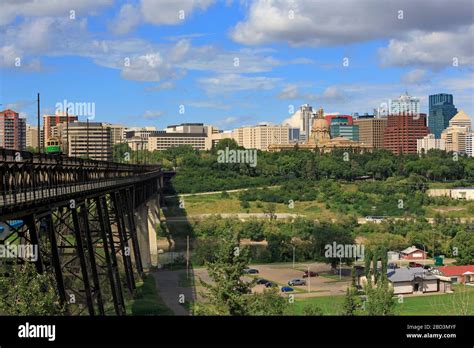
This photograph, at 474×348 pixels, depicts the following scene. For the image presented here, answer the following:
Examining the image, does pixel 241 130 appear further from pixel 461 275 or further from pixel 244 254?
pixel 244 254

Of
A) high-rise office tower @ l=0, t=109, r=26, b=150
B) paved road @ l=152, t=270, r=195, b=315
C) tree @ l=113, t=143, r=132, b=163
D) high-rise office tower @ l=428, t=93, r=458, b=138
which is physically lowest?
paved road @ l=152, t=270, r=195, b=315

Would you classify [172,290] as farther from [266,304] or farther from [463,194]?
[463,194]

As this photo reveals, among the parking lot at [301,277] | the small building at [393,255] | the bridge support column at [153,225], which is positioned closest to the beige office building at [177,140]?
the bridge support column at [153,225]

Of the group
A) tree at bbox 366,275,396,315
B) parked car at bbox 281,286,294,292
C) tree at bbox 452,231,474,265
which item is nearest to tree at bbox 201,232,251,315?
tree at bbox 366,275,396,315

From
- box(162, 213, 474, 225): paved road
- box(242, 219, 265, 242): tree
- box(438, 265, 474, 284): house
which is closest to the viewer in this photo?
box(438, 265, 474, 284): house

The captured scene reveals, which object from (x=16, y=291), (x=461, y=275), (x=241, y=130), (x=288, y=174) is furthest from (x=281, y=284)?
(x=241, y=130)

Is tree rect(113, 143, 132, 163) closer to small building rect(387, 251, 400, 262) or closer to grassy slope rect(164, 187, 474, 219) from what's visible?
grassy slope rect(164, 187, 474, 219)
